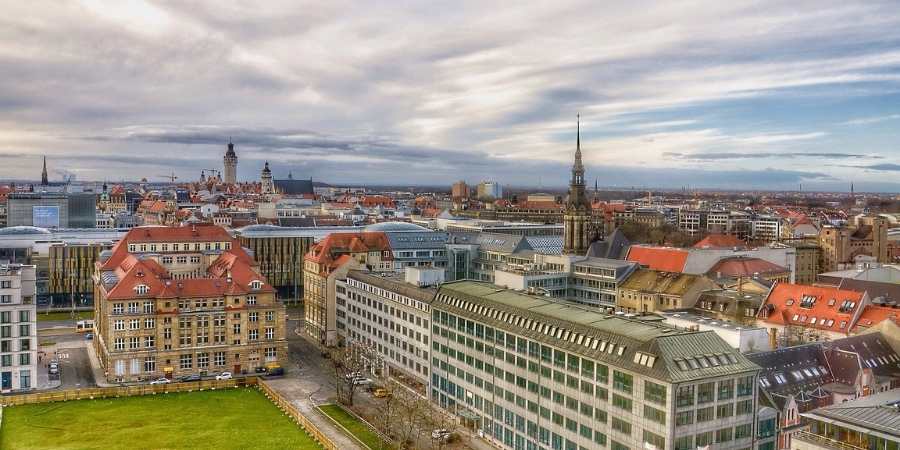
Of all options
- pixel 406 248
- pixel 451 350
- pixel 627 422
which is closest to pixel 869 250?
pixel 406 248

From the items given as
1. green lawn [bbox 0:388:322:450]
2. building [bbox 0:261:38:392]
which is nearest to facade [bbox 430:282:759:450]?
green lawn [bbox 0:388:322:450]

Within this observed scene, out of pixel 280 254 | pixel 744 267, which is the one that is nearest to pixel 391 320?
pixel 744 267

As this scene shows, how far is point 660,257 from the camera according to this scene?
13000cm

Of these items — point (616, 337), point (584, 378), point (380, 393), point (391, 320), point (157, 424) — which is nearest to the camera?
point (616, 337)

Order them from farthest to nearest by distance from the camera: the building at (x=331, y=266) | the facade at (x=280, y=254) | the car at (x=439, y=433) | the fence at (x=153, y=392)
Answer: the facade at (x=280, y=254) → the building at (x=331, y=266) → the fence at (x=153, y=392) → the car at (x=439, y=433)

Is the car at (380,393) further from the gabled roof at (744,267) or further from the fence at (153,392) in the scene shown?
the gabled roof at (744,267)

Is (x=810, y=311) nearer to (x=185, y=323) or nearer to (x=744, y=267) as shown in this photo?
(x=744, y=267)

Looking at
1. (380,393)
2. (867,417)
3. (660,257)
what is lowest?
(380,393)

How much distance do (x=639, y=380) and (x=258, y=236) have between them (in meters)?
121

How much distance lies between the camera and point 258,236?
538ft

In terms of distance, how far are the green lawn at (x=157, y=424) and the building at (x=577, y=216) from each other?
78006 millimetres

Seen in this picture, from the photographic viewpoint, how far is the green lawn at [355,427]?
7388 cm

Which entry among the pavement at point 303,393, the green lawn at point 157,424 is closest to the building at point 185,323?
the pavement at point 303,393

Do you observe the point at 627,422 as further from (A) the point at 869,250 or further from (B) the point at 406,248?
(A) the point at 869,250
